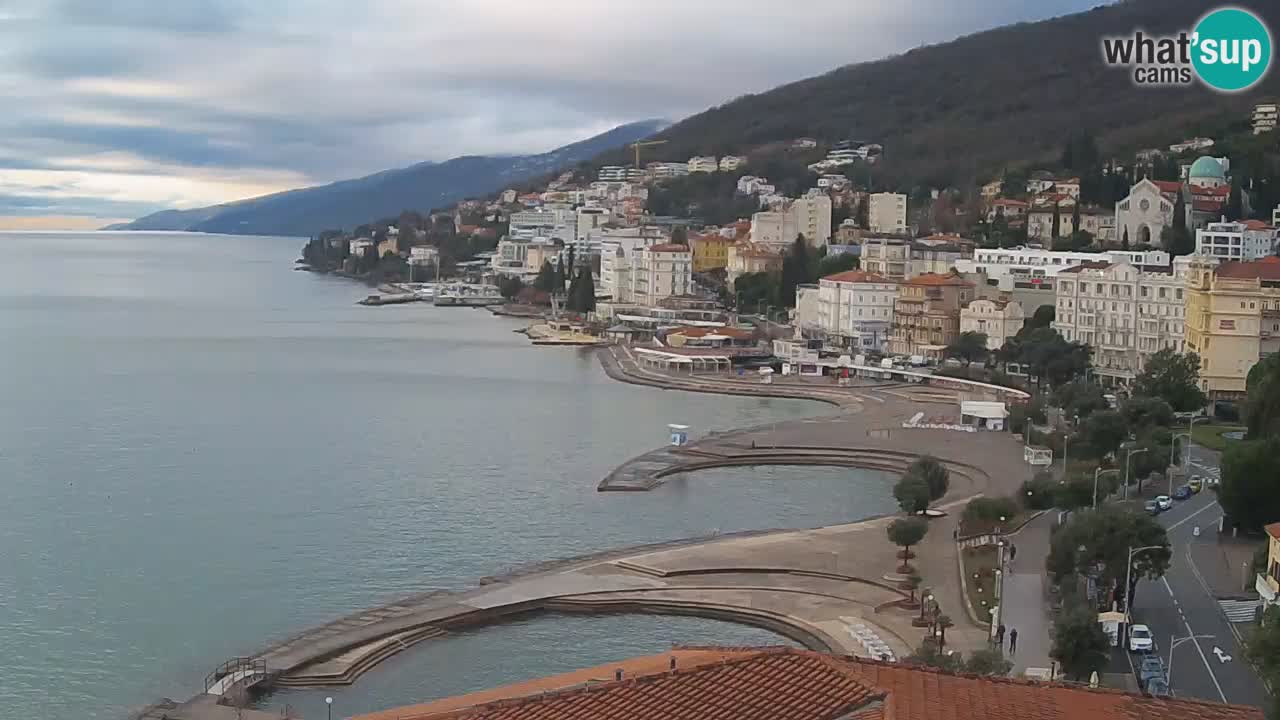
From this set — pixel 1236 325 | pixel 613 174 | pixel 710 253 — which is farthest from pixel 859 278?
pixel 613 174

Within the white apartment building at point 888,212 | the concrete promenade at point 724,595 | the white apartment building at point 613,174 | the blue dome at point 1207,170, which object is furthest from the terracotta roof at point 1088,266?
the white apartment building at point 613,174

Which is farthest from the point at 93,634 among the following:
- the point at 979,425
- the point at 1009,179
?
the point at 1009,179

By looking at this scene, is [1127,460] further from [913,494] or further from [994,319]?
[994,319]

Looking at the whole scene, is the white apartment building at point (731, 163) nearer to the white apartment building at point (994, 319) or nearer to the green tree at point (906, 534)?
the white apartment building at point (994, 319)

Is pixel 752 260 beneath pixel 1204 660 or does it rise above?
Answer: above

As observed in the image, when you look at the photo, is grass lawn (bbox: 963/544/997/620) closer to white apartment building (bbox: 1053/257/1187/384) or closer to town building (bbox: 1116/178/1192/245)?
white apartment building (bbox: 1053/257/1187/384)

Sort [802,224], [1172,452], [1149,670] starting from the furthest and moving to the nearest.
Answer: [802,224] < [1172,452] < [1149,670]

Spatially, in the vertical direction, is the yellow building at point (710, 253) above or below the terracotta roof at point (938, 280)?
above
